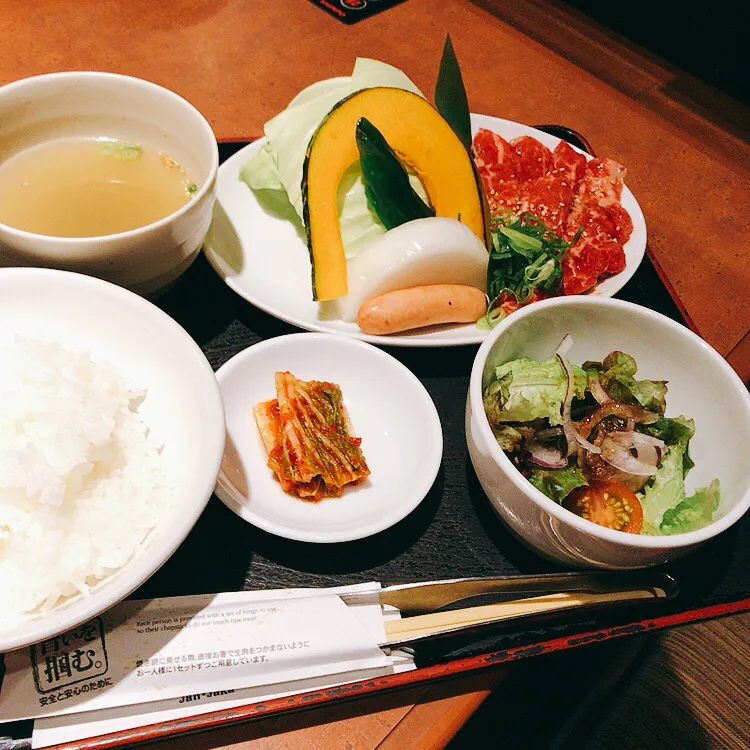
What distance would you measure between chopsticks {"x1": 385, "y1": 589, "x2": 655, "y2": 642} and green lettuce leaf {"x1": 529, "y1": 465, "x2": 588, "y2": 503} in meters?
0.19

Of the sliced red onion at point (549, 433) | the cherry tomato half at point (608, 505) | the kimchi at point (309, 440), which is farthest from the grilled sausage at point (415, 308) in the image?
Answer: the cherry tomato half at point (608, 505)

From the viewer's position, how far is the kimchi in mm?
1388

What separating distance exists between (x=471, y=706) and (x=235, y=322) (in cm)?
103

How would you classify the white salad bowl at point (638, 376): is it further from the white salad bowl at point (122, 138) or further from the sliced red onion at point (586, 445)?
the white salad bowl at point (122, 138)

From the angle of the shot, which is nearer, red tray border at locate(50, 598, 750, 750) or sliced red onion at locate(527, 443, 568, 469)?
red tray border at locate(50, 598, 750, 750)

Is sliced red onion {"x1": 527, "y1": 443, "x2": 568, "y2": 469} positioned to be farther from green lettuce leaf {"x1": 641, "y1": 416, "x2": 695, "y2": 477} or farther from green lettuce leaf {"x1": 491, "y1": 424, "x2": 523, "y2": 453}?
green lettuce leaf {"x1": 641, "y1": 416, "x2": 695, "y2": 477}

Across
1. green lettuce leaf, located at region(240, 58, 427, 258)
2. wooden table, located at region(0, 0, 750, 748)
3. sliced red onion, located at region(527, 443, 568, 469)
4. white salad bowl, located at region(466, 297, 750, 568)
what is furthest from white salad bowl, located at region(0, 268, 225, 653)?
wooden table, located at region(0, 0, 750, 748)

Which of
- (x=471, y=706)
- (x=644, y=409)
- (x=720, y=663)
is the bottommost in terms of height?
(x=720, y=663)

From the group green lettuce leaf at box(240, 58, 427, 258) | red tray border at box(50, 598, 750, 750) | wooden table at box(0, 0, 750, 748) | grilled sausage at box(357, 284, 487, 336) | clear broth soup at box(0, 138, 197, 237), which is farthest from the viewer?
wooden table at box(0, 0, 750, 748)

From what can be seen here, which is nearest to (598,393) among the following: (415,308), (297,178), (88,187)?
(415,308)

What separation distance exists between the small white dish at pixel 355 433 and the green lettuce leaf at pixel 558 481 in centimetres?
21

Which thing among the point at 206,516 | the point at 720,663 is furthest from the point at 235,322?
the point at 720,663

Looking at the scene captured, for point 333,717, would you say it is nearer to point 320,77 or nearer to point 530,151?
point 530,151

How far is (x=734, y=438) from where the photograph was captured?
54.5 inches
